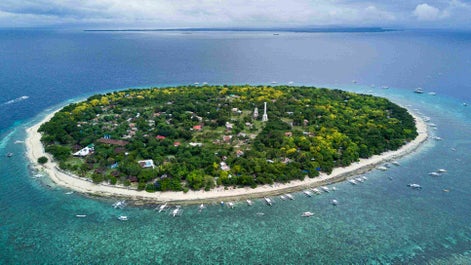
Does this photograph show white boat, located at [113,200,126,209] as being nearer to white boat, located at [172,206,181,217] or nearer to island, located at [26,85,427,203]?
island, located at [26,85,427,203]

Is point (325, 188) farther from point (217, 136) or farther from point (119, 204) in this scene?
point (119, 204)

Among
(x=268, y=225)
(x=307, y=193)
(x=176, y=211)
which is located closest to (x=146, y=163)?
(x=176, y=211)

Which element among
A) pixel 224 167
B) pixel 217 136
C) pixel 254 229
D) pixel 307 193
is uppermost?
pixel 217 136

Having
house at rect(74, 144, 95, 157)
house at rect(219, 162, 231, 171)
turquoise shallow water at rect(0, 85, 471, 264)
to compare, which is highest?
house at rect(219, 162, 231, 171)

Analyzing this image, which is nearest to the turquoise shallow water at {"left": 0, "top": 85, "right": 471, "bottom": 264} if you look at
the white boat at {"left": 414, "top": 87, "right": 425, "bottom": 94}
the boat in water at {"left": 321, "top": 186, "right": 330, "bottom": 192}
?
the boat in water at {"left": 321, "top": 186, "right": 330, "bottom": 192}

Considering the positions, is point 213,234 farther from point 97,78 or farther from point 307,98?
point 97,78

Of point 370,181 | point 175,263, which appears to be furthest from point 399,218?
point 175,263

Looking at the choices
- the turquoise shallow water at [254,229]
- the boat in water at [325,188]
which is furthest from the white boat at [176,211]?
the boat in water at [325,188]
